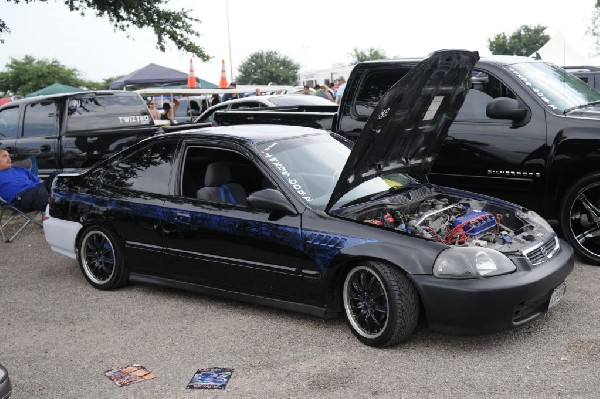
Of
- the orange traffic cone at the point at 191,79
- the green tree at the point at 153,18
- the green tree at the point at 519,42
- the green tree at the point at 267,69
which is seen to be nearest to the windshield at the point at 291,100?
the green tree at the point at 153,18

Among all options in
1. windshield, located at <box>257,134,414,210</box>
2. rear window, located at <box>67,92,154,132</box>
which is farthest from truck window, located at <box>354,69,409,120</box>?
rear window, located at <box>67,92,154,132</box>

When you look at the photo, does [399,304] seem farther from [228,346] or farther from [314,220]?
[228,346]

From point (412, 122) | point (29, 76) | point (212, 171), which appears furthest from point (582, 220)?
point (29, 76)

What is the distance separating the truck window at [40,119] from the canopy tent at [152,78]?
1954cm

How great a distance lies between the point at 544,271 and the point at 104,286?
141 inches

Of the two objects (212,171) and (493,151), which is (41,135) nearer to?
(212,171)

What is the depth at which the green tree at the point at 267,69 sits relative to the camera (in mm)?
88688

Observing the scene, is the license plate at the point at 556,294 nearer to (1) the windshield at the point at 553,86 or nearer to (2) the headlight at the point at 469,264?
(2) the headlight at the point at 469,264

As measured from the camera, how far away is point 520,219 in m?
5.05

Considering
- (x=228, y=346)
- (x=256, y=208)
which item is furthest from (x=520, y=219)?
(x=228, y=346)

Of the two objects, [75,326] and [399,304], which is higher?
[399,304]

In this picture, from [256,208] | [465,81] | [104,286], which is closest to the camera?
[256,208]

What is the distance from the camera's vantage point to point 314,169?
5211 mm

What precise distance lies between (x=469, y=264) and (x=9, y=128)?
860 cm
